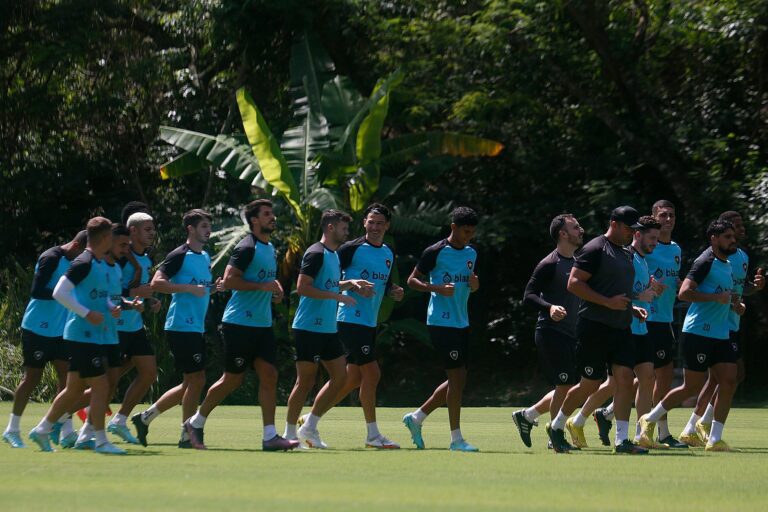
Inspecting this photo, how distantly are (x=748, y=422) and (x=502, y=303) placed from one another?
34.4 feet

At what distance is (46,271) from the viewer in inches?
497

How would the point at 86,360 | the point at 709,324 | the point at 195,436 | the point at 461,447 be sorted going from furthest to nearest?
the point at 709,324
the point at 461,447
the point at 195,436
the point at 86,360

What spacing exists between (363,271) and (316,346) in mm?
925

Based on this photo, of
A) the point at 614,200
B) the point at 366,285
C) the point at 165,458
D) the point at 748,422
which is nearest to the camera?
the point at 165,458

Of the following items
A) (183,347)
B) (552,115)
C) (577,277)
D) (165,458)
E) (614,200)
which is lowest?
(165,458)

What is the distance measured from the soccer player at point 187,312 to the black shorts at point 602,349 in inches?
131

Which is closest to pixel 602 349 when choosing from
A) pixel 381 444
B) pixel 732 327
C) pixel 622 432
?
A: pixel 622 432

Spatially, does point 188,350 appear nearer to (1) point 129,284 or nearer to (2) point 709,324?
(1) point 129,284

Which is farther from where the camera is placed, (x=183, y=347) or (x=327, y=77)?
(x=327, y=77)

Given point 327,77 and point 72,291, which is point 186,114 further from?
point 72,291

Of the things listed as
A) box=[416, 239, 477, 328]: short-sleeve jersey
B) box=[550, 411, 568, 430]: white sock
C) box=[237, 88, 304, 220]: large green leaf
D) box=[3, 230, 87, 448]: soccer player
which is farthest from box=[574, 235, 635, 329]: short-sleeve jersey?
box=[237, 88, 304, 220]: large green leaf

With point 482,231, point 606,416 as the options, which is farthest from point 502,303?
point 606,416

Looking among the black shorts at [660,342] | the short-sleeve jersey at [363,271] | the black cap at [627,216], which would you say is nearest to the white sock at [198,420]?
the short-sleeve jersey at [363,271]

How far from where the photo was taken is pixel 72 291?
11328mm
